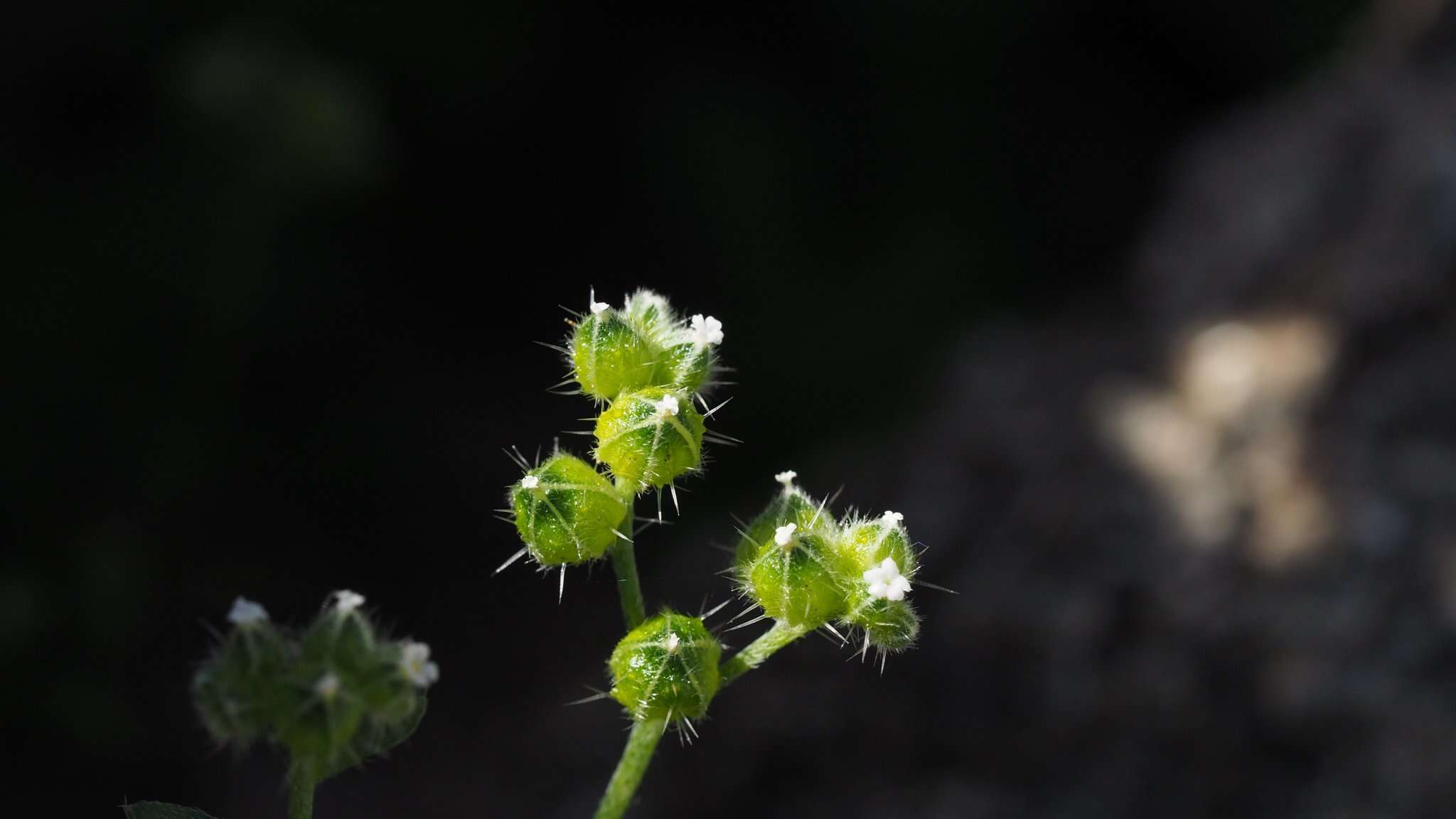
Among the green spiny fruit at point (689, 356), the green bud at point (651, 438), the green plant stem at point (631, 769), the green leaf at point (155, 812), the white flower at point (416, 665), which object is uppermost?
the green spiny fruit at point (689, 356)

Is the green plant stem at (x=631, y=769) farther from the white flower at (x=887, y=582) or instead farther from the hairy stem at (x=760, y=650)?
the white flower at (x=887, y=582)

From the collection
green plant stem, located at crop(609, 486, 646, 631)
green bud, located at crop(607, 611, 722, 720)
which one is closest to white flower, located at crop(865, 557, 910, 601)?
green bud, located at crop(607, 611, 722, 720)

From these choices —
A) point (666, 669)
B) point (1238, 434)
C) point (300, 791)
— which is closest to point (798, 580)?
point (666, 669)

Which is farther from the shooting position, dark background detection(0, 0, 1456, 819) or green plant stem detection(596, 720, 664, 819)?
dark background detection(0, 0, 1456, 819)

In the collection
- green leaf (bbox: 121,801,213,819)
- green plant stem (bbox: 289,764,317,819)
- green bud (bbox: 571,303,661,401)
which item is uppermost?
green bud (bbox: 571,303,661,401)

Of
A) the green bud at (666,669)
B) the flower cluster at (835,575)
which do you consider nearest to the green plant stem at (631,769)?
the green bud at (666,669)

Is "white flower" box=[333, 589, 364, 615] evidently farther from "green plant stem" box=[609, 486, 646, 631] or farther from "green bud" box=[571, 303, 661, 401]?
"green bud" box=[571, 303, 661, 401]

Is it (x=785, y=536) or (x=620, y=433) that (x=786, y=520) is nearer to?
(x=785, y=536)
